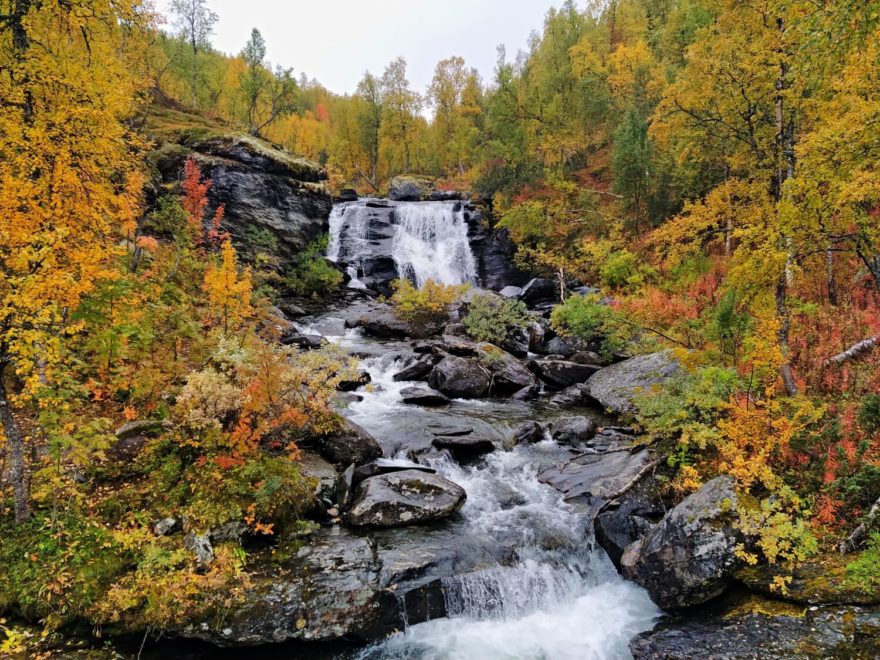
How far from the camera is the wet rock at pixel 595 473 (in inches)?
308

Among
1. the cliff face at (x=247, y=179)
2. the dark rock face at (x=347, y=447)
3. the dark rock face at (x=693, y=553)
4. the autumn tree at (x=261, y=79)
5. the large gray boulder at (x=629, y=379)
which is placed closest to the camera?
the dark rock face at (x=693, y=553)

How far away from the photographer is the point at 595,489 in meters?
7.95

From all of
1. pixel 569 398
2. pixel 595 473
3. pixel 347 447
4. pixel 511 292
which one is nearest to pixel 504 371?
pixel 569 398

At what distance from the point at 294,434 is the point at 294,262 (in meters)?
20.2

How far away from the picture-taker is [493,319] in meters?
17.8

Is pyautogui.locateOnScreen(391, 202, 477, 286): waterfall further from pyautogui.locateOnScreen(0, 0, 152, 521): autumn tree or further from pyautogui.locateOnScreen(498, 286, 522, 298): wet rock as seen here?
pyautogui.locateOnScreen(0, 0, 152, 521): autumn tree

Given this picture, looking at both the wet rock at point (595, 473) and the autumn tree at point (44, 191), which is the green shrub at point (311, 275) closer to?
the autumn tree at point (44, 191)

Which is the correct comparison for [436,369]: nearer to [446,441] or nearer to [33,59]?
[446,441]

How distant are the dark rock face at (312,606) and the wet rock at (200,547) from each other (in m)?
0.63

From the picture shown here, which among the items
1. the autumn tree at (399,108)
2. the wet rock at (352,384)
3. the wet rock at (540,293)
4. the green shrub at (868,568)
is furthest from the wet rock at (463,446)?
the autumn tree at (399,108)

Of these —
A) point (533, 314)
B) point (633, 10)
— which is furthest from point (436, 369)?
point (633, 10)

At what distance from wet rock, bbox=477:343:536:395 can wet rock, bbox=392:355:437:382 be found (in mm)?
1834

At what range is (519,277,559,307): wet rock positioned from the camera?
24.3 m

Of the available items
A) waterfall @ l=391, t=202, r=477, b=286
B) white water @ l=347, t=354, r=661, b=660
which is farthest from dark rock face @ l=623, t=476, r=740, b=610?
waterfall @ l=391, t=202, r=477, b=286
